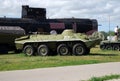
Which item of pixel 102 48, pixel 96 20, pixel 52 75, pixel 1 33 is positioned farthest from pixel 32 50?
pixel 96 20

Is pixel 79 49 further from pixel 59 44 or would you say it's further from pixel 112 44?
pixel 112 44

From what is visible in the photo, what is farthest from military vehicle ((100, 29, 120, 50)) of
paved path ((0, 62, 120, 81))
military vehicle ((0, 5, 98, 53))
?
paved path ((0, 62, 120, 81))

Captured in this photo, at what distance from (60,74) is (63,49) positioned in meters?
12.8

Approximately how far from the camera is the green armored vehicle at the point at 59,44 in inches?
1062

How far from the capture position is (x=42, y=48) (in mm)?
27609

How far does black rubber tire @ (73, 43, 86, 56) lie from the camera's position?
2692 cm

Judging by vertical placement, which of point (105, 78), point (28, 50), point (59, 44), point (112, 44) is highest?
point (59, 44)

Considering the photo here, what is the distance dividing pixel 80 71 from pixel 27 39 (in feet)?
44.7

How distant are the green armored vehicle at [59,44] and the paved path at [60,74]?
9.93 metres

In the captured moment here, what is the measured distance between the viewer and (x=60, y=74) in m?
14.5

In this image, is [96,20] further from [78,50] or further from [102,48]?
[78,50]

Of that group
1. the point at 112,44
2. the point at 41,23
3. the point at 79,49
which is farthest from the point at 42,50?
the point at 41,23

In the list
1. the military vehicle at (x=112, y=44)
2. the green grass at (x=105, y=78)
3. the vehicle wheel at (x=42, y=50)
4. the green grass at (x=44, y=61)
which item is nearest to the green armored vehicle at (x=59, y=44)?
the vehicle wheel at (x=42, y=50)

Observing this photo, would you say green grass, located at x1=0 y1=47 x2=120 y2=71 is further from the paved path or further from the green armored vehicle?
the green armored vehicle
